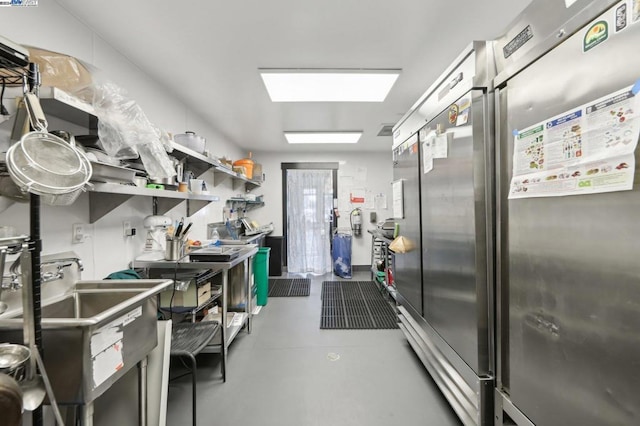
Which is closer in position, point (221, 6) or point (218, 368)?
point (221, 6)

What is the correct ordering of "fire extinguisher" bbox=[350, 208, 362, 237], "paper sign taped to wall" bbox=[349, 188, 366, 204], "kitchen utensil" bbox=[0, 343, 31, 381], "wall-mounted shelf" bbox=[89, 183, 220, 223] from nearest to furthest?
"kitchen utensil" bbox=[0, 343, 31, 381] < "wall-mounted shelf" bbox=[89, 183, 220, 223] < "fire extinguisher" bbox=[350, 208, 362, 237] < "paper sign taped to wall" bbox=[349, 188, 366, 204]

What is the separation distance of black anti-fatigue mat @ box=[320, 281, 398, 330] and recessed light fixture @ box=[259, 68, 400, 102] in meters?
2.45

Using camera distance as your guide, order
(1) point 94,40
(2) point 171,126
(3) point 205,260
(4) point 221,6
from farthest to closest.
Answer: (2) point 171,126, (3) point 205,260, (1) point 94,40, (4) point 221,6

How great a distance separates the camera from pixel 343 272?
469 centimetres

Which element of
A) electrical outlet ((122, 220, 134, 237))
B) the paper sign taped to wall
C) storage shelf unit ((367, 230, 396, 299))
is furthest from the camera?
the paper sign taped to wall

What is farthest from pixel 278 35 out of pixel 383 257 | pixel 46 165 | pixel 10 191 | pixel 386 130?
pixel 383 257

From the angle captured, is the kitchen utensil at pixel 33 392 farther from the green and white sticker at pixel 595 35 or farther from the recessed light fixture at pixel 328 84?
the recessed light fixture at pixel 328 84

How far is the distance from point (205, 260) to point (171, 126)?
1.41 metres

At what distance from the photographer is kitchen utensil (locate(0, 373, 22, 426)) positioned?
0.56 m

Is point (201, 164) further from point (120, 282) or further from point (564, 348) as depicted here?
point (564, 348)

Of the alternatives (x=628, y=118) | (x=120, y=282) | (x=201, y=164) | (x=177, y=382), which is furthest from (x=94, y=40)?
(x=628, y=118)

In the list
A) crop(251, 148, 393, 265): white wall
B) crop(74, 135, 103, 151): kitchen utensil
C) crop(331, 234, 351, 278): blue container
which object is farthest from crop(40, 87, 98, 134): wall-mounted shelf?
crop(331, 234, 351, 278): blue container

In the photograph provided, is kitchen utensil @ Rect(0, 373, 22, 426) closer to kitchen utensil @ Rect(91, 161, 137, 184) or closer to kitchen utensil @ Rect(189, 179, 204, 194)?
kitchen utensil @ Rect(91, 161, 137, 184)

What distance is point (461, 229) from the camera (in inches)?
50.3
